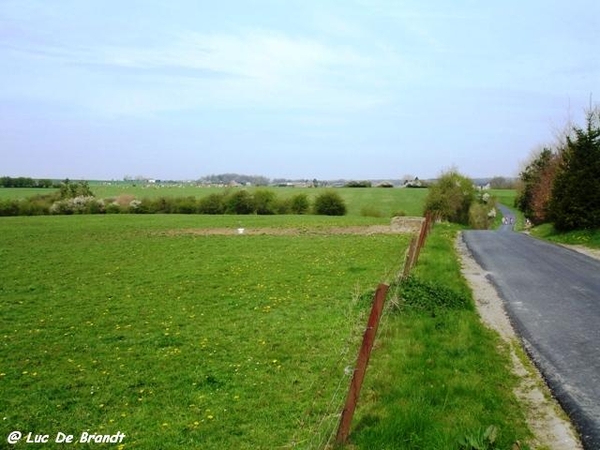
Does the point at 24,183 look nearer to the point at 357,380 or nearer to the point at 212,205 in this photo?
the point at 212,205

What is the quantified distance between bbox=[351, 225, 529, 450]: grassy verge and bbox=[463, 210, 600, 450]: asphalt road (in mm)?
643

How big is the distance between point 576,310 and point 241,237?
20.3 m

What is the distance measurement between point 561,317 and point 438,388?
16.6 feet

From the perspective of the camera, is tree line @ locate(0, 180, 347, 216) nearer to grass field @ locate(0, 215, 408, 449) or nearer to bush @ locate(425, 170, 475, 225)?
bush @ locate(425, 170, 475, 225)

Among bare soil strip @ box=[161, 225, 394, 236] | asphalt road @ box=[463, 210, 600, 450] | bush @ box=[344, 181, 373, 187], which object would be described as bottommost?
bare soil strip @ box=[161, 225, 394, 236]

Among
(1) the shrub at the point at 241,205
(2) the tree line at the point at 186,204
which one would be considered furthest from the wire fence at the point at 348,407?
(1) the shrub at the point at 241,205

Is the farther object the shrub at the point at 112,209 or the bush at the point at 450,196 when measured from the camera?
the bush at the point at 450,196

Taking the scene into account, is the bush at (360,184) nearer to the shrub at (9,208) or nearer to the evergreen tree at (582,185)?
the shrub at (9,208)

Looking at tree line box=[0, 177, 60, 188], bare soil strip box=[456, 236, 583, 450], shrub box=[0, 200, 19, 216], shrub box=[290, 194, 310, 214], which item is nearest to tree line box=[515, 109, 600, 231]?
bare soil strip box=[456, 236, 583, 450]

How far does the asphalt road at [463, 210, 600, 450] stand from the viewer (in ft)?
19.2

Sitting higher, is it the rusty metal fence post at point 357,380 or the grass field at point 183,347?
the rusty metal fence post at point 357,380

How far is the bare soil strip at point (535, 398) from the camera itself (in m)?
4.91

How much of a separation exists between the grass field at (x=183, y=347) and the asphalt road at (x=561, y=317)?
117 inches

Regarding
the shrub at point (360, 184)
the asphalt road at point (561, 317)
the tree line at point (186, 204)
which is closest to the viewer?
the asphalt road at point (561, 317)
